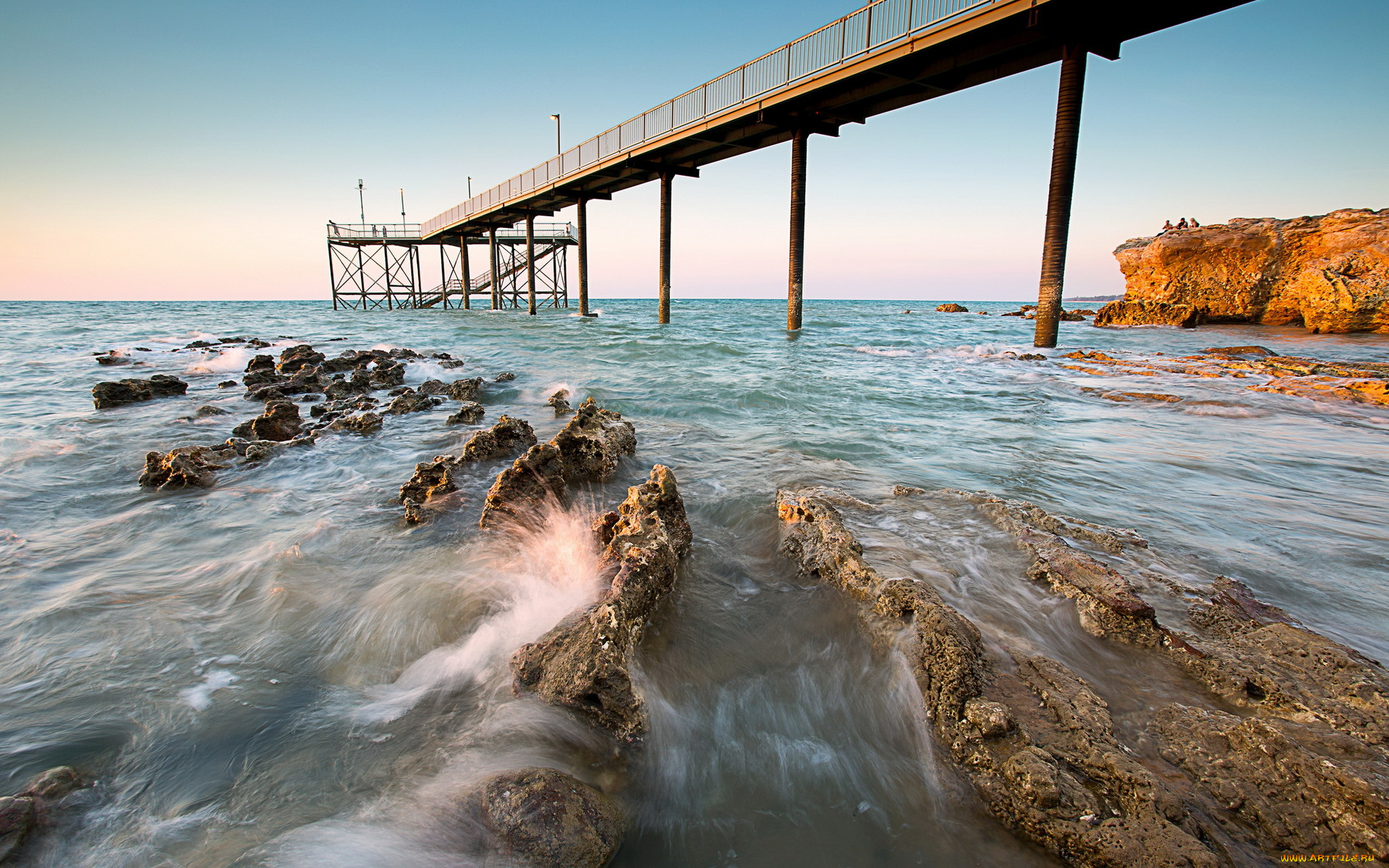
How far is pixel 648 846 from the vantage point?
1801 millimetres

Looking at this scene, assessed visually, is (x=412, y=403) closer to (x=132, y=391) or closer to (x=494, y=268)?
(x=132, y=391)

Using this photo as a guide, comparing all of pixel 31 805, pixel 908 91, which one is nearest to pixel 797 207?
pixel 908 91

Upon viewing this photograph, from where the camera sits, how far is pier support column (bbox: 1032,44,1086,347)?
11.8 metres

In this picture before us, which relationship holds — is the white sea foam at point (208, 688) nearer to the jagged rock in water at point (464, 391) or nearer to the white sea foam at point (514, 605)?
the white sea foam at point (514, 605)

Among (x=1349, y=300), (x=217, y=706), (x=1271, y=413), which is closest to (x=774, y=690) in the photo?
(x=217, y=706)

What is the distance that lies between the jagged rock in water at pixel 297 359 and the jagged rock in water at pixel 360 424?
6073 millimetres

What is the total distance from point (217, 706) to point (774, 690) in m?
2.46

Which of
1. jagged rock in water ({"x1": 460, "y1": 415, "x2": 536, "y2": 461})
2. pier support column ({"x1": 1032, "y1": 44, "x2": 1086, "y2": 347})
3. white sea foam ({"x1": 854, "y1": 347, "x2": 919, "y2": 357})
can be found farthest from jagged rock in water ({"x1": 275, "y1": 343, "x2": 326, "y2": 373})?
pier support column ({"x1": 1032, "y1": 44, "x2": 1086, "y2": 347})

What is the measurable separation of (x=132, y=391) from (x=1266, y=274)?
36.4 metres

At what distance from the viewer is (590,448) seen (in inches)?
200

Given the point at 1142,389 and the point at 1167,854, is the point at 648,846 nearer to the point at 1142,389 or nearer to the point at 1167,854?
the point at 1167,854

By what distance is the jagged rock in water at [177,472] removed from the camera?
4930mm

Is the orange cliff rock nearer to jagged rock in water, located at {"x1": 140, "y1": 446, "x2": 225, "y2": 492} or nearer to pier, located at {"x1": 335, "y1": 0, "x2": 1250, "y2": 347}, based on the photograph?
pier, located at {"x1": 335, "y1": 0, "x2": 1250, "y2": 347}

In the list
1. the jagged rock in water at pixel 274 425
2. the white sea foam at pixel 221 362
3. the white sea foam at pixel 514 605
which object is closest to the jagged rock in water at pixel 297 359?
the white sea foam at pixel 221 362
